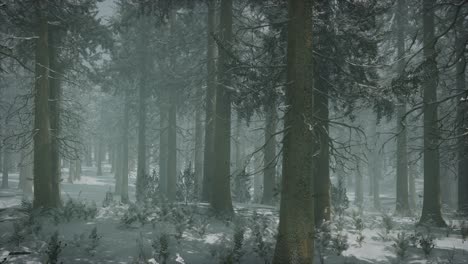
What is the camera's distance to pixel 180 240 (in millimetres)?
9602

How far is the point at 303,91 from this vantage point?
727 cm

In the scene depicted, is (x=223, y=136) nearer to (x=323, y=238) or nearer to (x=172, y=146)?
(x=323, y=238)

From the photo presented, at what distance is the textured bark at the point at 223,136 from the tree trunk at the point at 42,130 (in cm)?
615

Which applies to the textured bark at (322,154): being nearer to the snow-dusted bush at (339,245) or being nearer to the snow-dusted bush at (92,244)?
the snow-dusted bush at (339,245)

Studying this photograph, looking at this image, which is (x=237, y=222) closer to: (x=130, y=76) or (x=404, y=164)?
(x=404, y=164)

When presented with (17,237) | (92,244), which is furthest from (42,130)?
(92,244)

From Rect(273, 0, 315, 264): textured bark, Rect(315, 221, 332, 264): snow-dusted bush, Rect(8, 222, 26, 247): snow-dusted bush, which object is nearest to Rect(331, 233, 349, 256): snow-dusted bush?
Rect(315, 221, 332, 264): snow-dusted bush

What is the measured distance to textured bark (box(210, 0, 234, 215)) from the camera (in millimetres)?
12562

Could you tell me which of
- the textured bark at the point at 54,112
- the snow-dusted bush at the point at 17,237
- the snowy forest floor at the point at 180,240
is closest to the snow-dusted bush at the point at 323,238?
the snowy forest floor at the point at 180,240

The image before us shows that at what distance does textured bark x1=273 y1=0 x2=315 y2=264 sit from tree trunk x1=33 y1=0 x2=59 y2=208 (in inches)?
369

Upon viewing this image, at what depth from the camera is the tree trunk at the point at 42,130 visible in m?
12.2

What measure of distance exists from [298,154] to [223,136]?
6.12m

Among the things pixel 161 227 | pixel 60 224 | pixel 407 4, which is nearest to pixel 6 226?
pixel 60 224

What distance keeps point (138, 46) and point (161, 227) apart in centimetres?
1536
